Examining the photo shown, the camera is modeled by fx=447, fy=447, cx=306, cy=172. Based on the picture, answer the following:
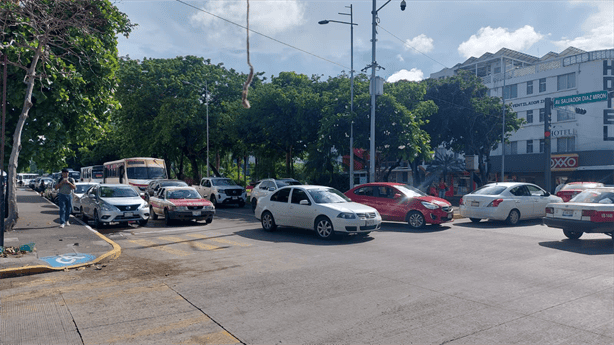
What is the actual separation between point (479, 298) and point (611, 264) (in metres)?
4.52

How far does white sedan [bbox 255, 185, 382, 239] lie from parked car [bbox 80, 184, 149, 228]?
4608 millimetres

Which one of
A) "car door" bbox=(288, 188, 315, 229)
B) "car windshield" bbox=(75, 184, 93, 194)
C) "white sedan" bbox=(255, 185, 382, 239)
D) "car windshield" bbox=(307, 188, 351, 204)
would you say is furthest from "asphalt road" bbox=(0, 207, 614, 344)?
"car windshield" bbox=(75, 184, 93, 194)

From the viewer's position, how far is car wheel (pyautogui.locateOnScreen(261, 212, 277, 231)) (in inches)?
559

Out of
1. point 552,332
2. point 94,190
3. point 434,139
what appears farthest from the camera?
point 434,139

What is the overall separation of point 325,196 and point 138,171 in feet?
67.0

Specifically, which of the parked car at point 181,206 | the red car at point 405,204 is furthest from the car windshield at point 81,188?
the red car at point 405,204

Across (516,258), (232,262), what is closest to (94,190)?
(232,262)

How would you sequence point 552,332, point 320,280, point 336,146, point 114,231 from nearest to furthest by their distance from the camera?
point 552,332 < point 320,280 < point 114,231 < point 336,146

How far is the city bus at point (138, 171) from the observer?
29391mm

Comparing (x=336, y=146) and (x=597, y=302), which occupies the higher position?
(x=336, y=146)

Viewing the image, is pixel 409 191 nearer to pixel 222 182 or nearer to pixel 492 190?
pixel 492 190

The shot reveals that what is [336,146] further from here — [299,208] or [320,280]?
[320,280]

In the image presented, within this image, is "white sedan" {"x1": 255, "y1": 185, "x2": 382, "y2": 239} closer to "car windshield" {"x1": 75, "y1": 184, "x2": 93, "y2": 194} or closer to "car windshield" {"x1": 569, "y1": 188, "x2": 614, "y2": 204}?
"car windshield" {"x1": 569, "y1": 188, "x2": 614, "y2": 204}

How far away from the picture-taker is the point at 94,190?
680 inches
